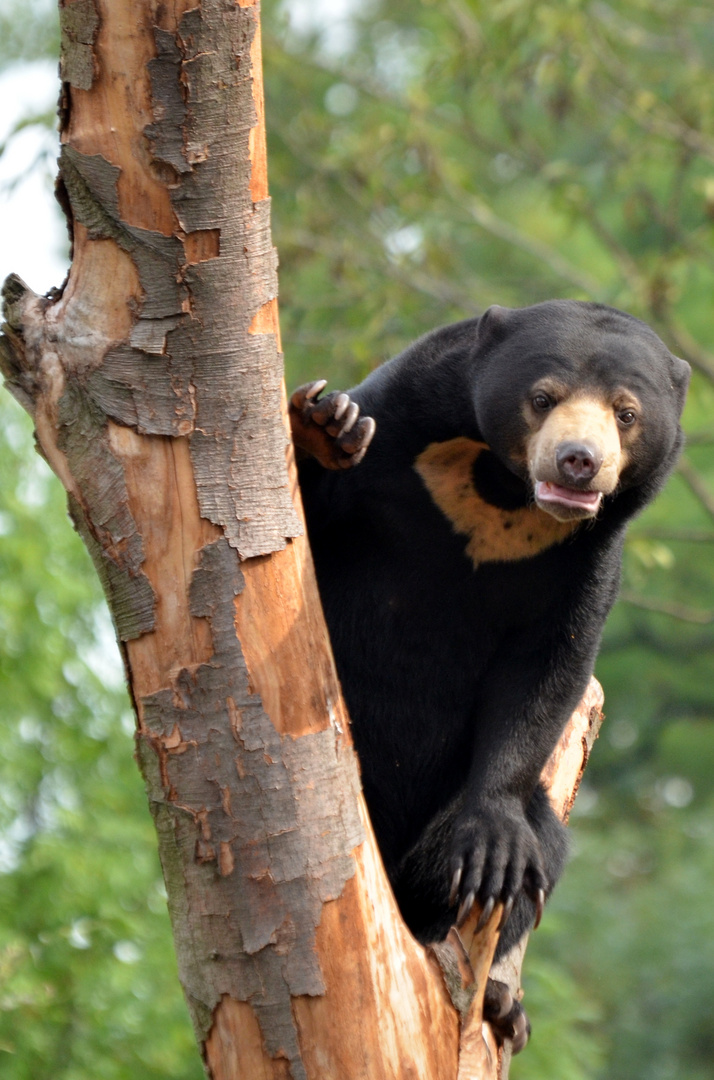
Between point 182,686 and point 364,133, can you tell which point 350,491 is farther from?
point 364,133

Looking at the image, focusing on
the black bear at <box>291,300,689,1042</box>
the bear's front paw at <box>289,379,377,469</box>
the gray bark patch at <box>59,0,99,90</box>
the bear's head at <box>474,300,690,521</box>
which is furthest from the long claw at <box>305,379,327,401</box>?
the gray bark patch at <box>59,0,99,90</box>

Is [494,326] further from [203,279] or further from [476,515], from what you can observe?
[203,279]

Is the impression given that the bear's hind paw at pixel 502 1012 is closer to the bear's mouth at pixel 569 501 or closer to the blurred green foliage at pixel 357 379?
the bear's mouth at pixel 569 501

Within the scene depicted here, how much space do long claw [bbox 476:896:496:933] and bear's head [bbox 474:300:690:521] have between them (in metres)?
0.88

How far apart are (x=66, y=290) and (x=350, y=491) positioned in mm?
1268

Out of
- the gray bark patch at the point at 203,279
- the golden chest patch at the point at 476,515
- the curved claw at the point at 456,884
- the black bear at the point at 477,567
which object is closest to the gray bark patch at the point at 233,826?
the gray bark patch at the point at 203,279

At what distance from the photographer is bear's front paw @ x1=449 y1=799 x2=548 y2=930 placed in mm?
2979

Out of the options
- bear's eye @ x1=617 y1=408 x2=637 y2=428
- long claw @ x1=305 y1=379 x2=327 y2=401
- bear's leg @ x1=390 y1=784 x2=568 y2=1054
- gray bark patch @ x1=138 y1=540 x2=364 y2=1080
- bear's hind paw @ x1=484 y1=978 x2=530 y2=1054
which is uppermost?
long claw @ x1=305 y1=379 x2=327 y2=401

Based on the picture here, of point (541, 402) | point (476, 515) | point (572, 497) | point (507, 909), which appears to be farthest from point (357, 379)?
point (507, 909)

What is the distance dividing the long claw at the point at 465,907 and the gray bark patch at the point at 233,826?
0.67 meters

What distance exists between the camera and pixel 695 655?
44.4 feet

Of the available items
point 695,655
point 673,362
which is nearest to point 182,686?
point 673,362

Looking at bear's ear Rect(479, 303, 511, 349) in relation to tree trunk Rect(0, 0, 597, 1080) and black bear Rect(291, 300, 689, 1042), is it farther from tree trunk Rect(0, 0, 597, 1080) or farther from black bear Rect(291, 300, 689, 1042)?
tree trunk Rect(0, 0, 597, 1080)

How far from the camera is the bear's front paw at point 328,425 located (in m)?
2.82
